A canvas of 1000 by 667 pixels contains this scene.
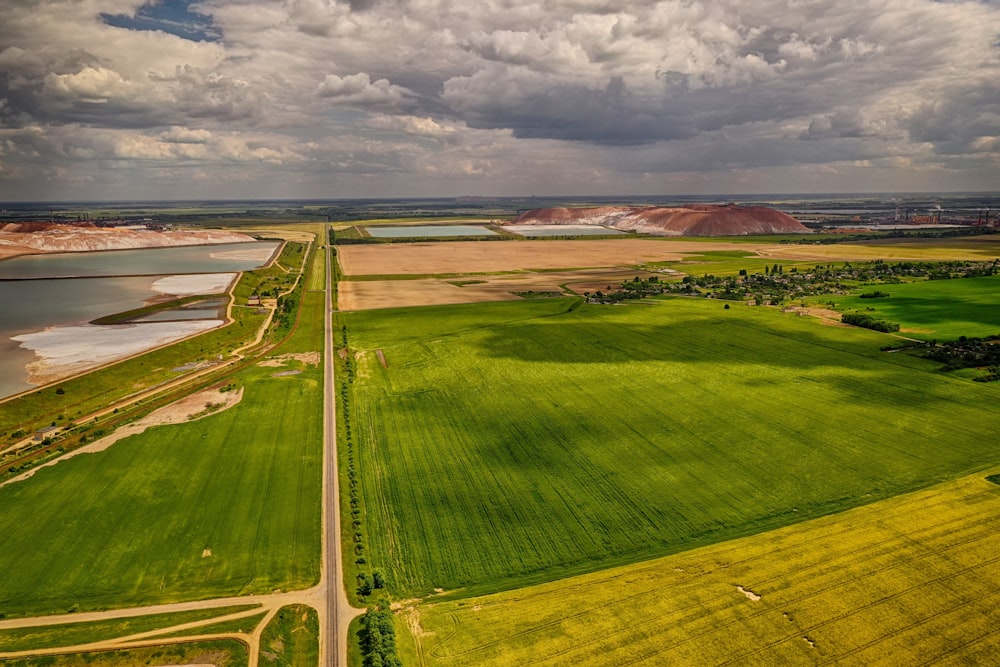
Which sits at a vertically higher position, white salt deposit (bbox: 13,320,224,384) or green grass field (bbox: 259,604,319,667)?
white salt deposit (bbox: 13,320,224,384)

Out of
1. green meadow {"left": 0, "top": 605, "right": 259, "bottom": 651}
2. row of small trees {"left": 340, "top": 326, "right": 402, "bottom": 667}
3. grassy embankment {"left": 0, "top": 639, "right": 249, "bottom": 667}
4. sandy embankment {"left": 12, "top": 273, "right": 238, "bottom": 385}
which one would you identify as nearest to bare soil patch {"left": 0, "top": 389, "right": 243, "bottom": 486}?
sandy embankment {"left": 12, "top": 273, "right": 238, "bottom": 385}

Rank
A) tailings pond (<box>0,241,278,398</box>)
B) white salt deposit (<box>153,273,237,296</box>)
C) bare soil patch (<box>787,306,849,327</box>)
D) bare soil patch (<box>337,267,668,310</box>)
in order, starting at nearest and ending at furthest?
1. tailings pond (<box>0,241,278,398</box>)
2. bare soil patch (<box>787,306,849,327</box>)
3. bare soil patch (<box>337,267,668,310</box>)
4. white salt deposit (<box>153,273,237,296</box>)

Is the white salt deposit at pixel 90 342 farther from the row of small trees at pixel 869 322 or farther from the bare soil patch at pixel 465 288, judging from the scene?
the row of small trees at pixel 869 322

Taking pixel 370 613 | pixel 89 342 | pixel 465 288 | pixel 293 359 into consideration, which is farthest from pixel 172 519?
pixel 465 288

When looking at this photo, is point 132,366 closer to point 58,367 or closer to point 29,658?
point 58,367

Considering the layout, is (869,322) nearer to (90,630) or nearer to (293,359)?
(293,359)

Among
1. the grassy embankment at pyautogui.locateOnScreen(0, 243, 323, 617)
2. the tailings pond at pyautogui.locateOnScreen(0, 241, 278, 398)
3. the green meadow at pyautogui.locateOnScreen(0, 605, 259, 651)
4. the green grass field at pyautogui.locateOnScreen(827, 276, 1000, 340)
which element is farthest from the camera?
the green grass field at pyautogui.locateOnScreen(827, 276, 1000, 340)

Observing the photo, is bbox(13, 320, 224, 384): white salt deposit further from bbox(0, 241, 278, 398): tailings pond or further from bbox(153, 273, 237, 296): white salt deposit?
bbox(153, 273, 237, 296): white salt deposit
